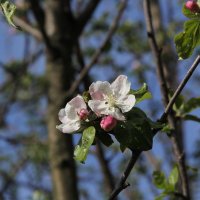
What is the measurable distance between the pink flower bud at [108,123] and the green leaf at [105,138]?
0.05m

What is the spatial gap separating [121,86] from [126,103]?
5 cm

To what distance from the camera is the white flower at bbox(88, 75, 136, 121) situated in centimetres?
94

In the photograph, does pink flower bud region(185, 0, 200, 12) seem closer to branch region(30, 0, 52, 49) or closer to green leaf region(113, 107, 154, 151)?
green leaf region(113, 107, 154, 151)

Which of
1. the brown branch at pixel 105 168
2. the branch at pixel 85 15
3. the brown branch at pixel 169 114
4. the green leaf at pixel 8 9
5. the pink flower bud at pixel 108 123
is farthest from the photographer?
the branch at pixel 85 15

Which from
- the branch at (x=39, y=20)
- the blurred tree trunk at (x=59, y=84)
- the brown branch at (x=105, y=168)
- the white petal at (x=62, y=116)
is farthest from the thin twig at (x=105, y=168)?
the white petal at (x=62, y=116)

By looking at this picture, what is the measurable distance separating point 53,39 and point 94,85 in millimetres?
2113

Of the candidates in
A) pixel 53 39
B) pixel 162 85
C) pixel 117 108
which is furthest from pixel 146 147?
pixel 53 39

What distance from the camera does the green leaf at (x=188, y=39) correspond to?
0.97m

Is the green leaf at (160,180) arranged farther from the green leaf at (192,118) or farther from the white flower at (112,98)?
the white flower at (112,98)

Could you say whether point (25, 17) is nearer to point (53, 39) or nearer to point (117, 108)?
point (53, 39)

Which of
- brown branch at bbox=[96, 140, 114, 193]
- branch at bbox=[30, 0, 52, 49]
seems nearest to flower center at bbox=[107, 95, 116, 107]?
brown branch at bbox=[96, 140, 114, 193]

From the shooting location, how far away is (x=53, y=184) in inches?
101

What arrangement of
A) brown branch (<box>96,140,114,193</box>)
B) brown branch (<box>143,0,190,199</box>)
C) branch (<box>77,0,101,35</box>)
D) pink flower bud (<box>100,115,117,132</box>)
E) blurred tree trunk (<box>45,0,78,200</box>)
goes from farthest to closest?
branch (<box>77,0,101,35</box>) → brown branch (<box>96,140,114,193</box>) → blurred tree trunk (<box>45,0,78,200</box>) → brown branch (<box>143,0,190,199</box>) → pink flower bud (<box>100,115,117,132</box>)

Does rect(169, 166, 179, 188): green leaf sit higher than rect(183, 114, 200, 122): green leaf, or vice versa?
rect(183, 114, 200, 122): green leaf
